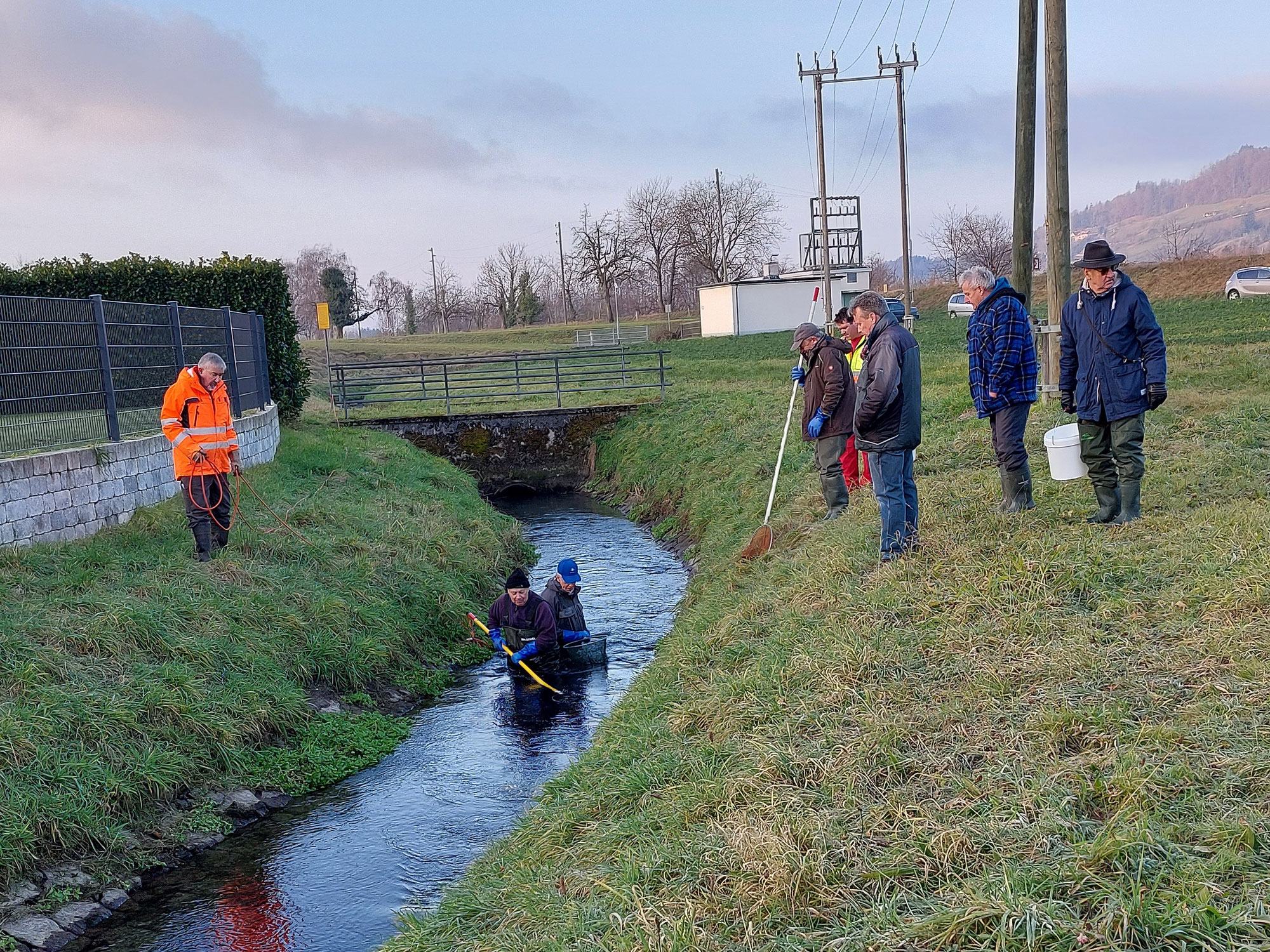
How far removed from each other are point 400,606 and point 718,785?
6604 millimetres

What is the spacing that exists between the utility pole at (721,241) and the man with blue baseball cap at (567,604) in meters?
63.0

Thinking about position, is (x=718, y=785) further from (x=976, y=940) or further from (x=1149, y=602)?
(x=1149, y=602)

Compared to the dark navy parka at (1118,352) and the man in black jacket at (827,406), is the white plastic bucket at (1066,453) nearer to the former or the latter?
the dark navy parka at (1118,352)

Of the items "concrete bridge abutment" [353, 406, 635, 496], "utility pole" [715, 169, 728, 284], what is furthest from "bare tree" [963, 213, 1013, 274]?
"concrete bridge abutment" [353, 406, 635, 496]

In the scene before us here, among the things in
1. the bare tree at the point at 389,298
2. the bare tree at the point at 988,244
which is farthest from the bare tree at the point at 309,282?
the bare tree at the point at 988,244

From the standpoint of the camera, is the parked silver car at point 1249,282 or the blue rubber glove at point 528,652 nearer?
the blue rubber glove at point 528,652

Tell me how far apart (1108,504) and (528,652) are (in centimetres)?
496

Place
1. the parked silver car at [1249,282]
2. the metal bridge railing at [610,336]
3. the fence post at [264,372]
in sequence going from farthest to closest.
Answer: the metal bridge railing at [610,336] < the parked silver car at [1249,282] < the fence post at [264,372]

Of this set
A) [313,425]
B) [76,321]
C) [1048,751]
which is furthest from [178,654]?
[313,425]

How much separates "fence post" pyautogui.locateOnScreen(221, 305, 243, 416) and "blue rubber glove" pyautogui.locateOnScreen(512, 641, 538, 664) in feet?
24.5

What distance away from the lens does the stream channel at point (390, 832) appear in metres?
5.76

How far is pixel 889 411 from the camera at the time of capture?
7266 millimetres

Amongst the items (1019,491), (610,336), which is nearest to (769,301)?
(610,336)

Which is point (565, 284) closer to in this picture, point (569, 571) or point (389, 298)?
point (389, 298)
